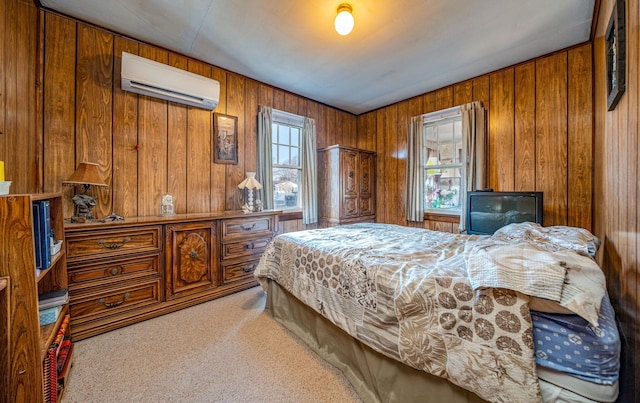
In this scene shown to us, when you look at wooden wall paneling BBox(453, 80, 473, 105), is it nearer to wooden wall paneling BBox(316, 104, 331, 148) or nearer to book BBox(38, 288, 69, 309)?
wooden wall paneling BBox(316, 104, 331, 148)

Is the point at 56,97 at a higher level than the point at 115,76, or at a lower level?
lower

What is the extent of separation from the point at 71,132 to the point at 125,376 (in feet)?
6.97

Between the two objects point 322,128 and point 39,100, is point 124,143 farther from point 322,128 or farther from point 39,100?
point 322,128

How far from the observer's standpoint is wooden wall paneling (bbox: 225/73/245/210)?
318 centimetres

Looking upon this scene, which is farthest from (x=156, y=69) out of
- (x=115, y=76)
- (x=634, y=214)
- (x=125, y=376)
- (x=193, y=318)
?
(x=634, y=214)

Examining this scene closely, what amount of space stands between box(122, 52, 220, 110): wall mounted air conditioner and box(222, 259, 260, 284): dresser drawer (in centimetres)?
188

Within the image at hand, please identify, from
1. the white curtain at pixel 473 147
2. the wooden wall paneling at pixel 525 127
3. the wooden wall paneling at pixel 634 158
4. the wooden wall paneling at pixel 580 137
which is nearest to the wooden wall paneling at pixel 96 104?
the wooden wall paneling at pixel 634 158

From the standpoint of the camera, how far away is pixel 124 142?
248cm

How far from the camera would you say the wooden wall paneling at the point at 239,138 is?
318 centimetres

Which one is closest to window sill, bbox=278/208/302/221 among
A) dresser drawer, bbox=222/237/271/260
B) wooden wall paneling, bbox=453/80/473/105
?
dresser drawer, bbox=222/237/271/260

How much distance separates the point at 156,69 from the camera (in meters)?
2.46

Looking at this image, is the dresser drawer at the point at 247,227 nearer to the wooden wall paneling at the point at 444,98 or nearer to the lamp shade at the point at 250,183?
the lamp shade at the point at 250,183

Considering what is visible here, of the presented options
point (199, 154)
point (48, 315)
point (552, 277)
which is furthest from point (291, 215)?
point (552, 277)

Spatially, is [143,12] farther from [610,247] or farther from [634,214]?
[610,247]
